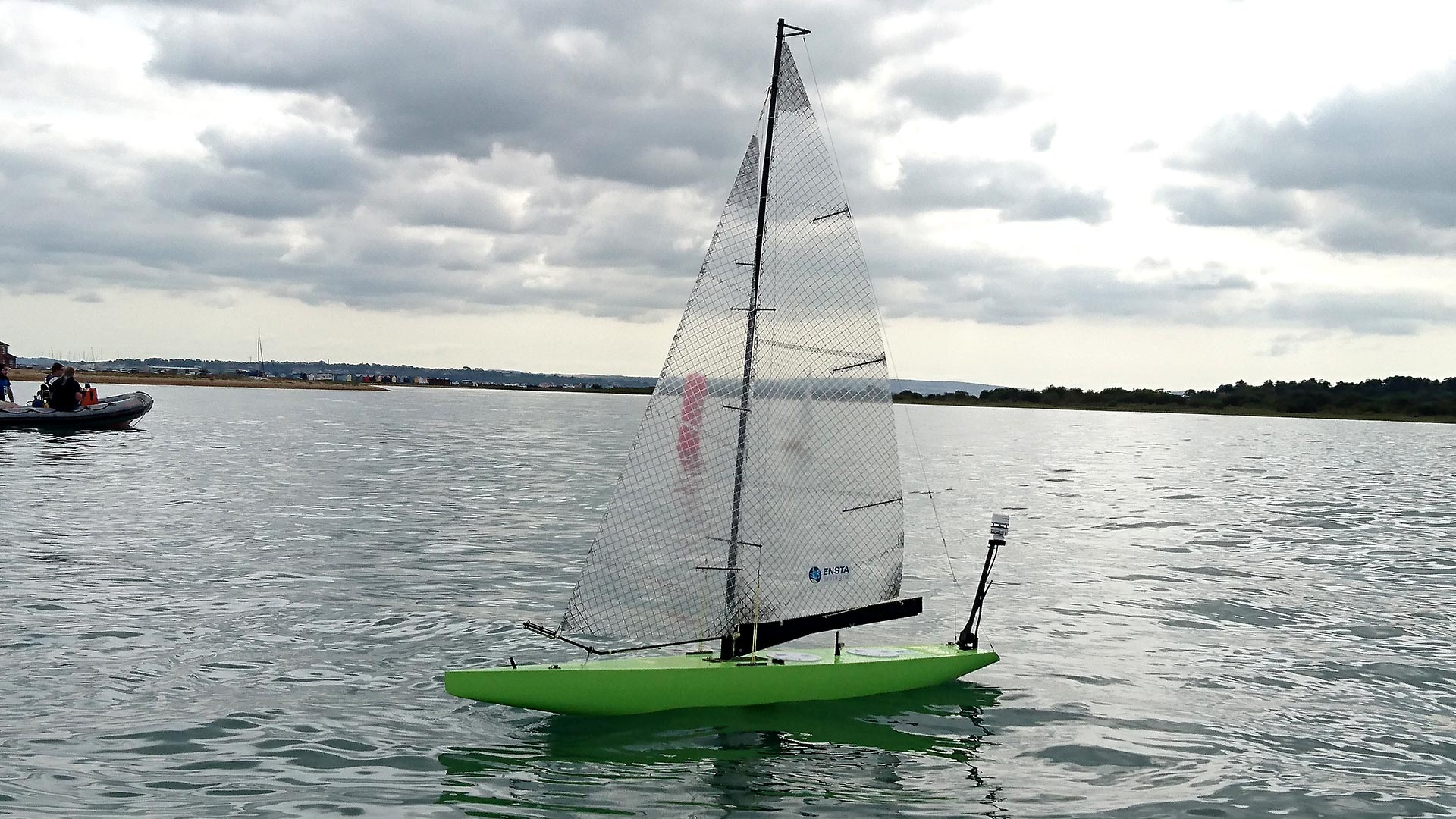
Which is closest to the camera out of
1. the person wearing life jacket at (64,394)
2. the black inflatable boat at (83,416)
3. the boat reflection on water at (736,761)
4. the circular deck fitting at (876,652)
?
the boat reflection on water at (736,761)

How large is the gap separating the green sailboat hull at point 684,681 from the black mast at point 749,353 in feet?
3.26

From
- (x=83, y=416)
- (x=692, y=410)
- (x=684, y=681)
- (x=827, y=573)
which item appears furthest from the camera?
(x=83, y=416)

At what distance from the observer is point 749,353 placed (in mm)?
14500

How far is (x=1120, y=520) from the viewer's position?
1580 inches

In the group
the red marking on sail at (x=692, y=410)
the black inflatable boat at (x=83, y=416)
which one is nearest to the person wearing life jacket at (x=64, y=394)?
the black inflatable boat at (x=83, y=416)

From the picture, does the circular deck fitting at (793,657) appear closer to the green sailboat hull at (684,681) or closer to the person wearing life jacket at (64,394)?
the green sailboat hull at (684,681)

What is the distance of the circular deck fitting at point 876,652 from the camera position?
51.1 ft

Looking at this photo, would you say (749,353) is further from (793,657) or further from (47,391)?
(47,391)

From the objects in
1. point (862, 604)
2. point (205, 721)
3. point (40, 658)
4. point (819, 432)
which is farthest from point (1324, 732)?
point (40, 658)

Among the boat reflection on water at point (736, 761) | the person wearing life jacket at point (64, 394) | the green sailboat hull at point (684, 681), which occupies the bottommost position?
the boat reflection on water at point (736, 761)

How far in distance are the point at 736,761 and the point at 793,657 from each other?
95.9 inches

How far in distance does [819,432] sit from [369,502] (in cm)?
2689

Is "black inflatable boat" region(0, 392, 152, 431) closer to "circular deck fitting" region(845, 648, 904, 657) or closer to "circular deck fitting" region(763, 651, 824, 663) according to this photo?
"circular deck fitting" region(763, 651, 824, 663)

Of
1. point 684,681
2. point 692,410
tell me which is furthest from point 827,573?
point 692,410
